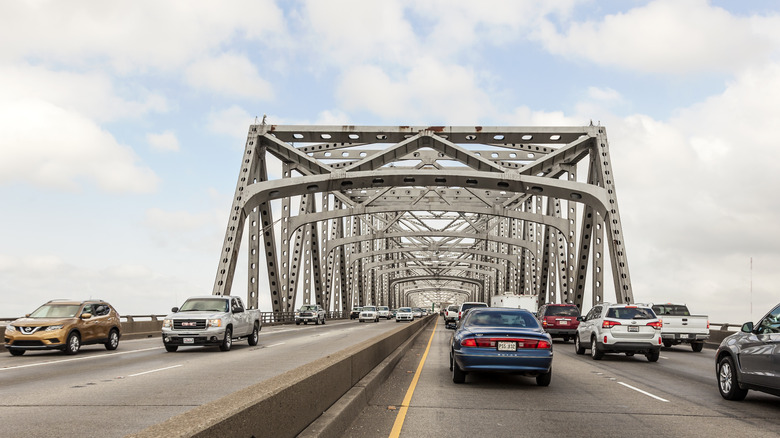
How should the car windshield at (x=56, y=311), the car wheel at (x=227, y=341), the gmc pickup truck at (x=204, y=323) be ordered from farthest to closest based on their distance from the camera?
the car wheel at (x=227, y=341)
the gmc pickup truck at (x=204, y=323)
the car windshield at (x=56, y=311)

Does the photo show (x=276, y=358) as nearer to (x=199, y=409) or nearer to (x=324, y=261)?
(x=199, y=409)

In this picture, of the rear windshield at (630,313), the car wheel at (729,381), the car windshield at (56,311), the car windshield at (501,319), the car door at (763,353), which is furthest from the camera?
the car windshield at (56,311)

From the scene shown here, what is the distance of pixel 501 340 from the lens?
12.4 m

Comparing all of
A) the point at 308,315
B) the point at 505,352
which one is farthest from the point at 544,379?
the point at 308,315

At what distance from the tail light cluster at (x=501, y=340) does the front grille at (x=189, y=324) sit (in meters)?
11.4

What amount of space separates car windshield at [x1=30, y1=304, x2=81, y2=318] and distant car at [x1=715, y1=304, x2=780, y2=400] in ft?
57.4

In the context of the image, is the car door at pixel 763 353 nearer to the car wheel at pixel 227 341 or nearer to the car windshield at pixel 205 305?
the car wheel at pixel 227 341

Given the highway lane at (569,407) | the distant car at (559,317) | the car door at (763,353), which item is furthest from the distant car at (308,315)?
the car door at (763,353)

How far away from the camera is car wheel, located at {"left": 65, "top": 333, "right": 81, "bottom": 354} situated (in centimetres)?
1980

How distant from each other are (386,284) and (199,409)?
133 m

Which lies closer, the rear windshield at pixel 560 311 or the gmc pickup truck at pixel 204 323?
the gmc pickup truck at pixel 204 323

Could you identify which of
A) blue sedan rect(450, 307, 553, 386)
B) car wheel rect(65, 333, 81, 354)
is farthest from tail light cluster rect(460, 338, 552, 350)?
car wheel rect(65, 333, 81, 354)

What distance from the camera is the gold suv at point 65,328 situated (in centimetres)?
1947

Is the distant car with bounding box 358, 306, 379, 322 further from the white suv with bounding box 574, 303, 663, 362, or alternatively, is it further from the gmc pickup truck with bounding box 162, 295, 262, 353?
the white suv with bounding box 574, 303, 663, 362
